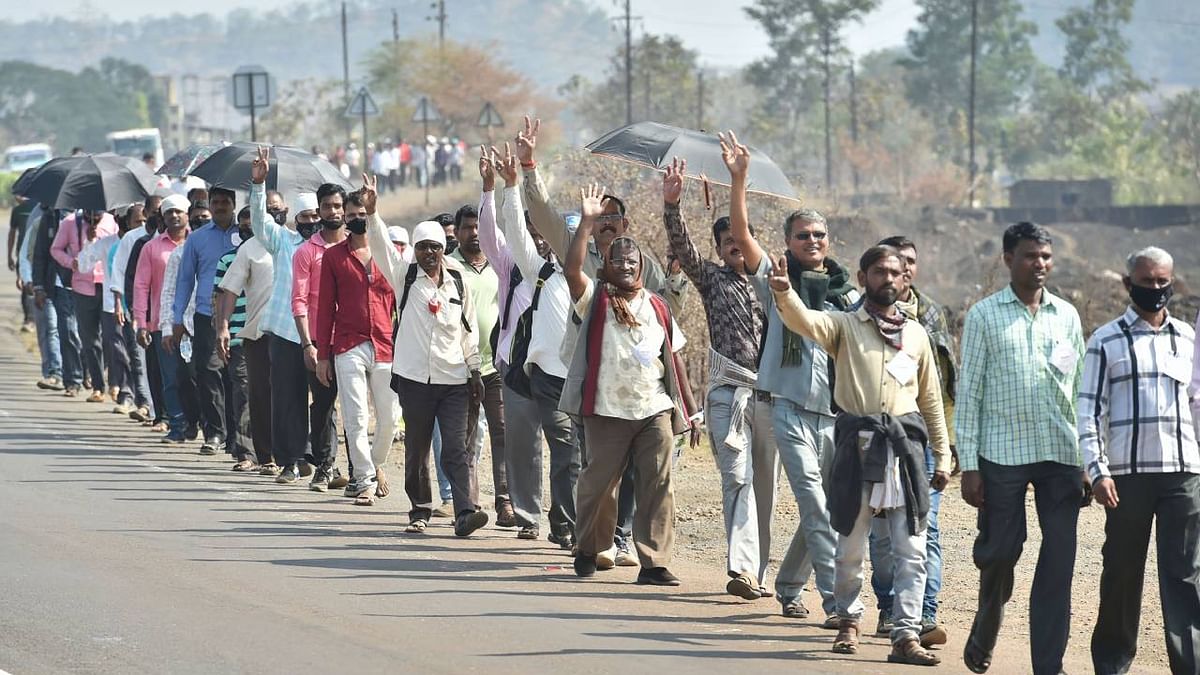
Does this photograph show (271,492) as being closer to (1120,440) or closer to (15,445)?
(15,445)

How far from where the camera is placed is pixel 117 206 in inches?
701

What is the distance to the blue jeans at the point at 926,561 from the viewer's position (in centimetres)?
853

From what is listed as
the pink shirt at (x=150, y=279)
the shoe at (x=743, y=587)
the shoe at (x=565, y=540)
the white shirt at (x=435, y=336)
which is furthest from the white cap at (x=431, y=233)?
the pink shirt at (x=150, y=279)

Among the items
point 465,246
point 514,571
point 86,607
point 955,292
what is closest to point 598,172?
point 465,246

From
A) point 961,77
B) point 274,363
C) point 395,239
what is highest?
point 961,77

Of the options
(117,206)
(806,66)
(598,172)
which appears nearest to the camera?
(117,206)

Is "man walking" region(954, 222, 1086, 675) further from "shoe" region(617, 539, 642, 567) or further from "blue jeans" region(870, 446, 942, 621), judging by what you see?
"shoe" region(617, 539, 642, 567)

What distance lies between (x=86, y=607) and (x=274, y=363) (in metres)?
4.92

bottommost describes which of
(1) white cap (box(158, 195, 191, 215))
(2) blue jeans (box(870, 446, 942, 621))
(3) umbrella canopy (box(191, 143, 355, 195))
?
(2) blue jeans (box(870, 446, 942, 621))

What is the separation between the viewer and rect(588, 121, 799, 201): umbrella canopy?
1022 centimetres

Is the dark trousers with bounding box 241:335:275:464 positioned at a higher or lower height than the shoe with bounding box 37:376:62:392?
higher

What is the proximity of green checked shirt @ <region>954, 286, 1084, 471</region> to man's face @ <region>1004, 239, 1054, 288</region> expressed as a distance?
8cm

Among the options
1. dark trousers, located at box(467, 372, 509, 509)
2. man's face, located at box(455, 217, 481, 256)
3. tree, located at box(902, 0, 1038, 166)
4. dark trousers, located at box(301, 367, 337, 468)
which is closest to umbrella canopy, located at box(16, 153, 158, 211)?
dark trousers, located at box(301, 367, 337, 468)

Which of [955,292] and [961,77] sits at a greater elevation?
[961,77]
